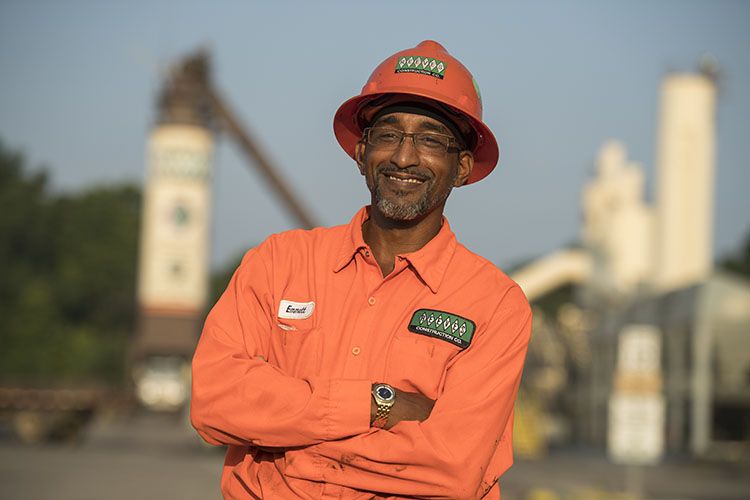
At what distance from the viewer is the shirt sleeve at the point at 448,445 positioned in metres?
3.80

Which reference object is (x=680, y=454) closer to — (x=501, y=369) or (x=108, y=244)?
(x=501, y=369)

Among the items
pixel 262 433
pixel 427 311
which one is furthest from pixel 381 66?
pixel 262 433

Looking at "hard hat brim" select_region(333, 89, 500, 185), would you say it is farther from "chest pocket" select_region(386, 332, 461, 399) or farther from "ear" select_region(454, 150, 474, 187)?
"chest pocket" select_region(386, 332, 461, 399)

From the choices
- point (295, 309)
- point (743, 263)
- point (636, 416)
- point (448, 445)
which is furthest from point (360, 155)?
point (743, 263)

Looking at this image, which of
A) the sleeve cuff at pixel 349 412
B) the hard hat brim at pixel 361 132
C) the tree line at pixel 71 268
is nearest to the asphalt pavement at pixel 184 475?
the hard hat brim at pixel 361 132

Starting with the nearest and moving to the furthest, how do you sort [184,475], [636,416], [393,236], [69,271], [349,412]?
[349,412] → [393,236] → [636,416] → [184,475] → [69,271]

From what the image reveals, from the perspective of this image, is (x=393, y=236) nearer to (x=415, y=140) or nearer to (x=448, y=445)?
(x=415, y=140)

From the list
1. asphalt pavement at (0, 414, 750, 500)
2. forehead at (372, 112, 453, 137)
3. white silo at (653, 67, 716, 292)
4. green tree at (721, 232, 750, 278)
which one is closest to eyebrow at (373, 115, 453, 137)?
forehead at (372, 112, 453, 137)

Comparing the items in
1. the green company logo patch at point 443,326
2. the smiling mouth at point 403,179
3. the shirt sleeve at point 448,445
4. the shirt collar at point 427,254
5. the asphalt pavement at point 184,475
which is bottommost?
the asphalt pavement at point 184,475

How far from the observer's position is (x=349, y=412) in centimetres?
382

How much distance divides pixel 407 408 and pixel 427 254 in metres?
0.47

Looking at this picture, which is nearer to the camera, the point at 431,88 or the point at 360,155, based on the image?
the point at 431,88

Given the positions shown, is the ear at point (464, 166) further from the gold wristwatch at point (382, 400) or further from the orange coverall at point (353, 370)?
the gold wristwatch at point (382, 400)

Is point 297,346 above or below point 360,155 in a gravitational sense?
below
